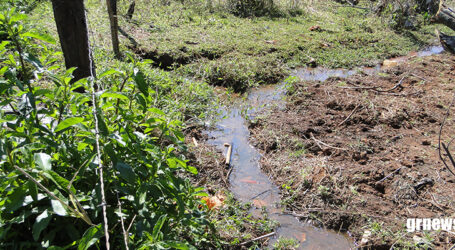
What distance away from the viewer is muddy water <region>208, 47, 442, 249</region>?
2.97 metres

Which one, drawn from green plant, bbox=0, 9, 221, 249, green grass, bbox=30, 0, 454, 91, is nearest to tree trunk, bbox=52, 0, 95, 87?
green plant, bbox=0, 9, 221, 249

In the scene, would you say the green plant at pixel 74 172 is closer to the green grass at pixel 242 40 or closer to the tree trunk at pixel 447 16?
the green grass at pixel 242 40

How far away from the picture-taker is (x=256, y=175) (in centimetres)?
368

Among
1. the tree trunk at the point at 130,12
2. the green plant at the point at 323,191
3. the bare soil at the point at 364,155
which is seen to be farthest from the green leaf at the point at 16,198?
the tree trunk at the point at 130,12

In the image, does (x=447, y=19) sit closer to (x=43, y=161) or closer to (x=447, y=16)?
(x=447, y=16)

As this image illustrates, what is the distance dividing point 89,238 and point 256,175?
7.98ft

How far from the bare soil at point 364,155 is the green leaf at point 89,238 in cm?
213

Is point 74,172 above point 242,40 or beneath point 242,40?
above

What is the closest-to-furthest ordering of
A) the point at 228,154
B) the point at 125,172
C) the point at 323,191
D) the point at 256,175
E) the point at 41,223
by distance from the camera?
the point at 41,223, the point at 125,172, the point at 323,191, the point at 256,175, the point at 228,154

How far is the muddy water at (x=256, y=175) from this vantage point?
297cm

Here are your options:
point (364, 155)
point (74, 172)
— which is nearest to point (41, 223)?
point (74, 172)

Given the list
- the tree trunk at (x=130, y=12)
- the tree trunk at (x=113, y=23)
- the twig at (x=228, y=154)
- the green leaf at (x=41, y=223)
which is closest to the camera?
the green leaf at (x=41, y=223)

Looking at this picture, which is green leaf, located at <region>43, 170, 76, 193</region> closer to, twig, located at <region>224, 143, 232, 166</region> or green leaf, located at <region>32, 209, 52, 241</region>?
green leaf, located at <region>32, 209, 52, 241</region>

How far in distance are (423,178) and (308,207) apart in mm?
1175
